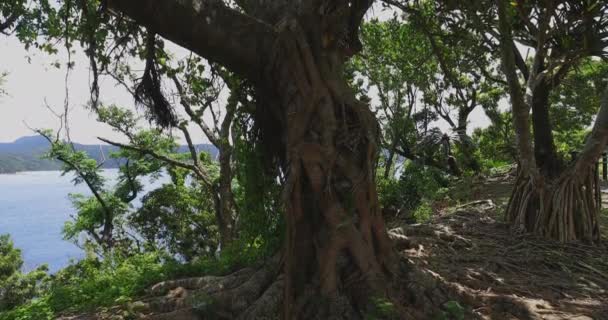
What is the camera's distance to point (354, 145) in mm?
3191

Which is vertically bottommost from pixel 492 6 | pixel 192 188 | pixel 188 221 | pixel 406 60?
pixel 188 221

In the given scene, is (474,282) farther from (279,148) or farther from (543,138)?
(543,138)

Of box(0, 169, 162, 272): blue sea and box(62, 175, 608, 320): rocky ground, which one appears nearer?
box(62, 175, 608, 320): rocky ground

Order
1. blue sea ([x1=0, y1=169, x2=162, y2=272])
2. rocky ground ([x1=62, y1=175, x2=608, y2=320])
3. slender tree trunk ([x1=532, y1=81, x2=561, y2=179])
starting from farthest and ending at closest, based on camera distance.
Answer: blue sea ([x1=0, y1=169, x2=162, y2=272]) < slender tree trunk ([x1=532, y1=81, x2=561, y2=179]) < rocky ground ([x1=62, y1=175, x2=608, y2=320])

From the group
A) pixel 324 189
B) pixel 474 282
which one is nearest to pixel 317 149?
pixel 324 189

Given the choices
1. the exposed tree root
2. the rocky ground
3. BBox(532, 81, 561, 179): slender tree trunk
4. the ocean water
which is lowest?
the ocean water

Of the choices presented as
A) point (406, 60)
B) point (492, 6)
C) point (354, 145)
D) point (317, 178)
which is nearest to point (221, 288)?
point (317, 178)

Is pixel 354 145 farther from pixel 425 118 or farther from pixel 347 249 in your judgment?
pixel 425 118

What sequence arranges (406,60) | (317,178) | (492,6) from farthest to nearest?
(406,60), (492,6), (317,178)

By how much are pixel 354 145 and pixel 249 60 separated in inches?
35.9

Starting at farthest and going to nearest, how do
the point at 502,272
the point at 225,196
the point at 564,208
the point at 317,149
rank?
1. the point at 225,196
2. the point at 564,208
3. the point at 502,272
4. the point at 317,149

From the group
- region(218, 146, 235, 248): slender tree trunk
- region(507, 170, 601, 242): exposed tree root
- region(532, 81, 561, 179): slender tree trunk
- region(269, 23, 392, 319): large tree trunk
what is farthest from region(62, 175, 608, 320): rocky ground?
region(218, 146, 235, 248): slender tree trunk

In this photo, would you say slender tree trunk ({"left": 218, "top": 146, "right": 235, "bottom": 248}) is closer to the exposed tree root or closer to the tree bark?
the exposed tree root

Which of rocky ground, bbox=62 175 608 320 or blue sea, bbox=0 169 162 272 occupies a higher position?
rocky ground, bbox=62 175 608 320
